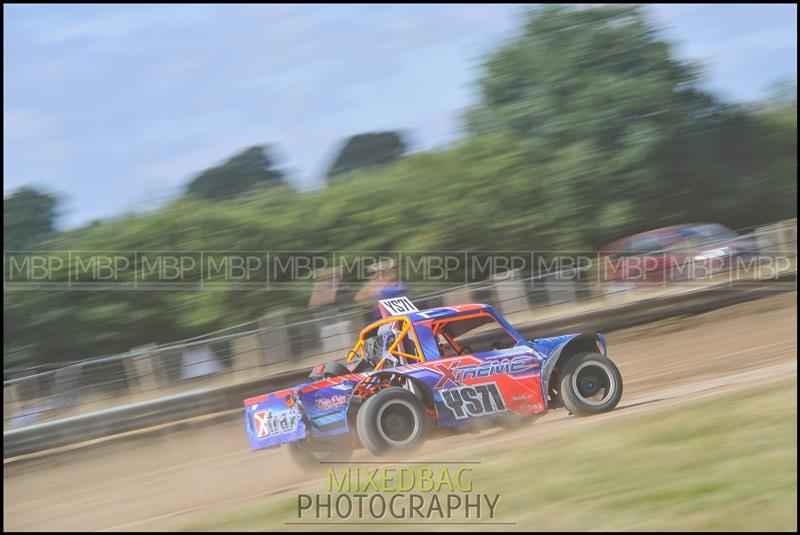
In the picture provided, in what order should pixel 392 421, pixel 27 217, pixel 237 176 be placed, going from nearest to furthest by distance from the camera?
pixel 392 421
pixel 27 217
pixel 237 176

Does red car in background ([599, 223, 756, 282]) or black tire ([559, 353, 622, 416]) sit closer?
black tire ([559, 353, 622, 416])

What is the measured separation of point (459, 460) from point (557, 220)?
43.0 ft

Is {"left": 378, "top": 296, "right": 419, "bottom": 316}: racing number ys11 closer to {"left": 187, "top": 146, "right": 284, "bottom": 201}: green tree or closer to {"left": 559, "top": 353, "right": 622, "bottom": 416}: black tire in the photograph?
{"left": 559, "top": 353, "right": 622, "bottom": 416}: black tire

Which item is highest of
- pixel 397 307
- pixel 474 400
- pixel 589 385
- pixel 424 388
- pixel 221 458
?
pixel 397 307

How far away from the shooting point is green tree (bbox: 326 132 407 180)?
2097 cm

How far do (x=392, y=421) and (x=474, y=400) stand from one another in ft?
2.54

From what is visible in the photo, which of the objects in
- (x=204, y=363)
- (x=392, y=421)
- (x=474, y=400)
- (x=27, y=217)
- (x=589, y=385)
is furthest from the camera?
(x=27, y=217)

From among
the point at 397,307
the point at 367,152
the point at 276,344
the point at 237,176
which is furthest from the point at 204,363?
the point at 367,152

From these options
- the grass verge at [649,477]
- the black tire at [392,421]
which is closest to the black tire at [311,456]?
the black tire at [392,421]

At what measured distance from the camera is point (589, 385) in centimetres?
796

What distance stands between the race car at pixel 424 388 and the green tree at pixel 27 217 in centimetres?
1131

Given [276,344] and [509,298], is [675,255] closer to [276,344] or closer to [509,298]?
[509,298]

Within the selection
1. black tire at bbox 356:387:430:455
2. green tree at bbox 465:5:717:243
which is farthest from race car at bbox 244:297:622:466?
green tree at bbox 465:5:717:243

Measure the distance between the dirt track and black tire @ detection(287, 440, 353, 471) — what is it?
0.43ft
